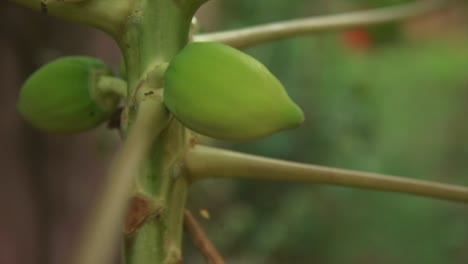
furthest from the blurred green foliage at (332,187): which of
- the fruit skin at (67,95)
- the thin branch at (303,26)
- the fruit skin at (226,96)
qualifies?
the fruit skin at (226,96)

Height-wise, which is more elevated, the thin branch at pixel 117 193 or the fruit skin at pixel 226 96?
the fruit skin at pixel 226 96

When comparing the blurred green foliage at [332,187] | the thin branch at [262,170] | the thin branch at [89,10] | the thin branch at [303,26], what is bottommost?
the blurred green foliage at [332,187]

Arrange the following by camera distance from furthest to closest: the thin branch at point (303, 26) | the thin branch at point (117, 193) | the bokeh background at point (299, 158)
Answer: the bokeh background at point (299, 158) → the thin branch at point (303, 26) → the thin branch at point (117, 193)

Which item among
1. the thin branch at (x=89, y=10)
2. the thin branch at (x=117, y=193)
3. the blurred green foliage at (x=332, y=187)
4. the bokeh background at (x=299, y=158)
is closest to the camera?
the thin branch at (x=117, y=193)

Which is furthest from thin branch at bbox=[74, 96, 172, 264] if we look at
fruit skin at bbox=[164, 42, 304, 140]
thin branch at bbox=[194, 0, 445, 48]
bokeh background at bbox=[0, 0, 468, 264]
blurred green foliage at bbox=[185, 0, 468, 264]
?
blurred green foliage at bbox=[185, 0, 468, 264]

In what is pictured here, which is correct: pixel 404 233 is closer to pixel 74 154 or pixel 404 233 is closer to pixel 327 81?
pixel 327 81

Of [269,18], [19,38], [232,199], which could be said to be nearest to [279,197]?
[232,199]

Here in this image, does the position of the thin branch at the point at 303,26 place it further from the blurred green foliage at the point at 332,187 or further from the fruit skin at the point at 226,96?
the blurred green foliage at the point at 332,187

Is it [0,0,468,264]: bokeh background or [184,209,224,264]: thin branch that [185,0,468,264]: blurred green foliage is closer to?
[0,0,468,264]: bokeh background
